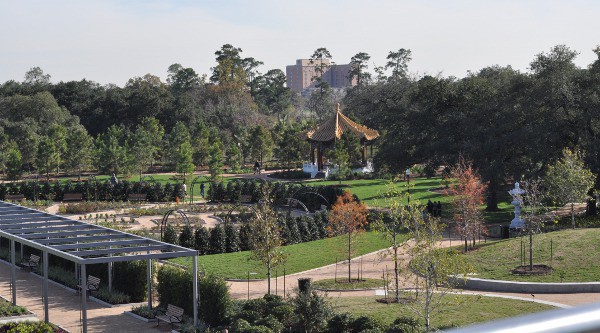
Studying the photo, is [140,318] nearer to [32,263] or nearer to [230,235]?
[32,263]

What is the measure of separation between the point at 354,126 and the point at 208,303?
46.1m

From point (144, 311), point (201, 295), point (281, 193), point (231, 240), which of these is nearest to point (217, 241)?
point (231, 240)

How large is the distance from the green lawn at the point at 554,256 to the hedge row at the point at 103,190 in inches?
911

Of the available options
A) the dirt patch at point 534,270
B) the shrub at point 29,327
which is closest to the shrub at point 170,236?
the shrub at point 29,327

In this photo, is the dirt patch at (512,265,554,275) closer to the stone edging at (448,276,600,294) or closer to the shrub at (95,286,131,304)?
A: the stone edging at (448,276,600,294)

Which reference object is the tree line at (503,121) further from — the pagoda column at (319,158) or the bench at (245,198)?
the pagoda column at (319,158)

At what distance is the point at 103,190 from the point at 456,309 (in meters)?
31.4

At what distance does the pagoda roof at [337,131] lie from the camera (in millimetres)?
62259

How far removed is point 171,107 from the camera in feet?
263

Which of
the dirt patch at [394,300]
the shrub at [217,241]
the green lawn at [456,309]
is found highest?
the shrub at [217,241]

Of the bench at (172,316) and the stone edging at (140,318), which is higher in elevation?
the bench at (172,316)

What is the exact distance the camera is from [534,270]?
81.5 feet

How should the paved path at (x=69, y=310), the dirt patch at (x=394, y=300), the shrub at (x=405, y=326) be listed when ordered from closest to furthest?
1. the shrub at (x=405, y=326)
2. the paved path at (x=69, y=310)
3. the dirt patch at (x=394, y=300)

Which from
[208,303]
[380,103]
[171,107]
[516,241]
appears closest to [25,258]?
[208,303]
